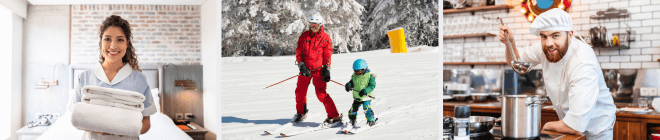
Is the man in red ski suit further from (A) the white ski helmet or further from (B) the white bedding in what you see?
(B) the white bedding

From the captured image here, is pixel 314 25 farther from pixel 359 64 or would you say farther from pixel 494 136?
pixel 494 136

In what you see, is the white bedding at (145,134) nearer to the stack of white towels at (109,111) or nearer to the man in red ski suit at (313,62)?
the stack of white towels at (109,111)

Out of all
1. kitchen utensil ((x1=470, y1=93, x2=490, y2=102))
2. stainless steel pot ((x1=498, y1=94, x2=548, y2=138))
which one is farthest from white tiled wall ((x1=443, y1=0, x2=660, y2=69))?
stainless steel pot ((x1=498, y1=94, x2=548, y2=138))

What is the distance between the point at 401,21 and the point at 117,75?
1.18 meters

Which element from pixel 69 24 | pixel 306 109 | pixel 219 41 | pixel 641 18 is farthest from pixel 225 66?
pixel 641 18

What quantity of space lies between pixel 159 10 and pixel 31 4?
4.02 feet

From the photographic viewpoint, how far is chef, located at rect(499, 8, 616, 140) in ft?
7.22

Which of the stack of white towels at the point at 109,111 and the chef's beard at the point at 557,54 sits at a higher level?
the chef's beard at the point at 557,54

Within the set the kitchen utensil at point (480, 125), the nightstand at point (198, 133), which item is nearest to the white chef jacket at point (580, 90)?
the kitchen utensil at point (480, 125)

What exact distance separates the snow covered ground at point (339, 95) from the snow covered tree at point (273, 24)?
0.04 meters

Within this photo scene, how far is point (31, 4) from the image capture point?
4074 millimetres

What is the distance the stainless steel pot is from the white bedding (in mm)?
2683

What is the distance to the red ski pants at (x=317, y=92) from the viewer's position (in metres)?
1.61

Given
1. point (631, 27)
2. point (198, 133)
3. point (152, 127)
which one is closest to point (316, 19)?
point (152, 127)
